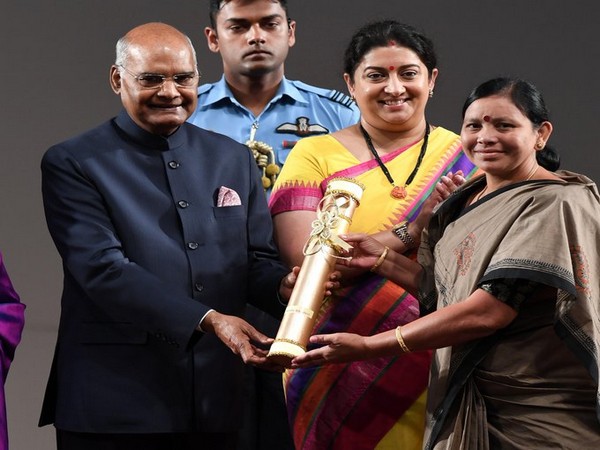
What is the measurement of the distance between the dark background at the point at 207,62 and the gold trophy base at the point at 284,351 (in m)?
1.88

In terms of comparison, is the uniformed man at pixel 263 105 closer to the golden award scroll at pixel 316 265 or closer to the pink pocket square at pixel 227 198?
the pink pocket square at pixel 227 198

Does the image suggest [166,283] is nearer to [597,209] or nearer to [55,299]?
[597,209]

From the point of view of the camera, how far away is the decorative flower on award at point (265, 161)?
11.8 ft

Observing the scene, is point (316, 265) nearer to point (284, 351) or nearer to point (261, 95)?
point (284, 351)

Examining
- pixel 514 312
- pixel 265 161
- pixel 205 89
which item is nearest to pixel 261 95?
pixel 205 89

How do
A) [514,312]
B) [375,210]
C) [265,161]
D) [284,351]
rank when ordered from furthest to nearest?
[265,161]
[375,210]
[284,351]
[514,312]

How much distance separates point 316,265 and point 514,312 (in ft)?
1.53

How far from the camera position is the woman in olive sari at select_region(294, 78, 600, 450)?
2.61 m

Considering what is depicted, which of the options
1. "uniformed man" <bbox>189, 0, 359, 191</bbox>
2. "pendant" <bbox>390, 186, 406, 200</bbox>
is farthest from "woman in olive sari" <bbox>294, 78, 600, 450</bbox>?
"uniformed man" <bbox>189, 0, 359, 191</bbox>

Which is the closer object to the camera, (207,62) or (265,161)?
(265,161)

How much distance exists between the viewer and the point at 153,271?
2938 mm

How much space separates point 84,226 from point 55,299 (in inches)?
63.7

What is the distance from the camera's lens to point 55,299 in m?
4.47

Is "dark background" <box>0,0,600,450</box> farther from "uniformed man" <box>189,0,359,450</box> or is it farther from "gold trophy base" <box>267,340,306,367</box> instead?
"gold trophy base" <box>267,340,306,367</box>
